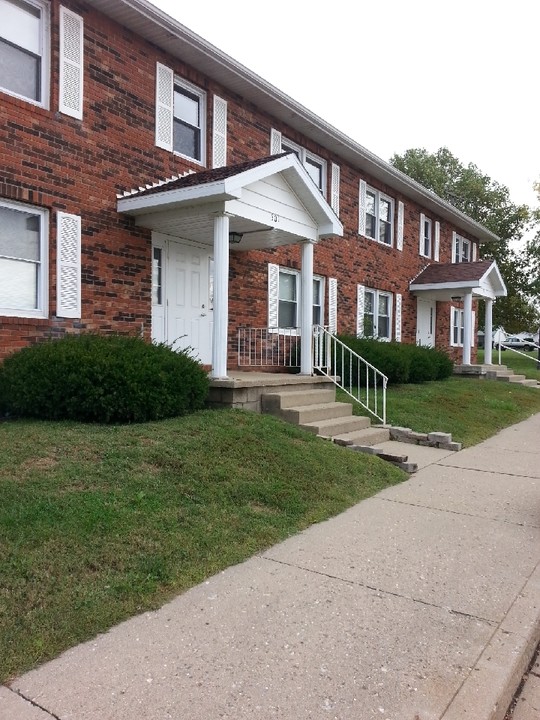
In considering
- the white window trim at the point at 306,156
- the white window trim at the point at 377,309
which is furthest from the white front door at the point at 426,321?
the white window trim at the point at 306,156

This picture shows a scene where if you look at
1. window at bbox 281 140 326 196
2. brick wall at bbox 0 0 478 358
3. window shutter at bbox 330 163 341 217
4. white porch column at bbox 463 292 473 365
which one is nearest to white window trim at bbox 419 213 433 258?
white porch column at bbox 463 292 473 365

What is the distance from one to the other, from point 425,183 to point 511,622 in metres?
34.9

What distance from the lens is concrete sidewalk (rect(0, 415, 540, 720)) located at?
8.53 feet

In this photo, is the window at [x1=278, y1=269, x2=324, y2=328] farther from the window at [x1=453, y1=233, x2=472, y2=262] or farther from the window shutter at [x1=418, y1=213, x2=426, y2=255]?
the window at [x1=453, y1=233, x2=472, y2=262]

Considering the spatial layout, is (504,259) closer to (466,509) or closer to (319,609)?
(466,509)

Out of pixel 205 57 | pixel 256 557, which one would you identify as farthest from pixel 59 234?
pixel 256 557

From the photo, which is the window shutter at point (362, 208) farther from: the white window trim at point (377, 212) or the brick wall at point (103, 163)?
the brick wall at point (103, 163)

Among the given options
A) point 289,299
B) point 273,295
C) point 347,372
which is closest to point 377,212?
point 289,299

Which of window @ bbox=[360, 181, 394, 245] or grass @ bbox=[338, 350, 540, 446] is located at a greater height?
window @ bbox=[360, 181, 394, 245]

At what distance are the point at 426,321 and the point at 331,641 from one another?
17.5 metres

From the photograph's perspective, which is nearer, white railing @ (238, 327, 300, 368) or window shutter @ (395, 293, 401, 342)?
white railing @ (238, 327, 300, 368)

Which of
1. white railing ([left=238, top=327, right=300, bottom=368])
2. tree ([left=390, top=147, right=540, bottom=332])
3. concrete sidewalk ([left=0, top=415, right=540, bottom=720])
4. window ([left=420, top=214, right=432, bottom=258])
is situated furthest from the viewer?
tree ([left=390, top=147, right=540, bottom=332])

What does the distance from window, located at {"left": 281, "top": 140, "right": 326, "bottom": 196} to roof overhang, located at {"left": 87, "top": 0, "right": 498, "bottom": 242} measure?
1.13 ft

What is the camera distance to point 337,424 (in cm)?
833
